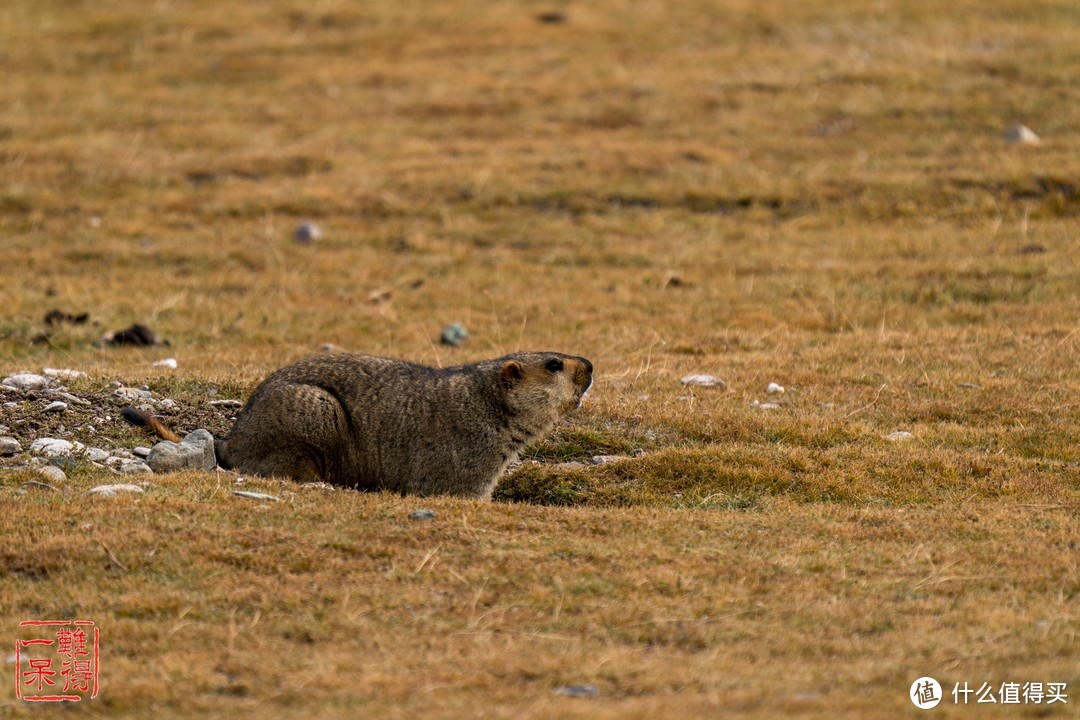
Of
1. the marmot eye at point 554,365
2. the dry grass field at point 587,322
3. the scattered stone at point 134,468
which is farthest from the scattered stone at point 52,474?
the marmot eye at point 554,365

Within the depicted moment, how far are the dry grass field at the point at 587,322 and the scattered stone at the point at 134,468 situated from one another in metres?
0.23

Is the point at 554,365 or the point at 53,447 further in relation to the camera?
the point at 554,365

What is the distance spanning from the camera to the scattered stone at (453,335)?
15.7m

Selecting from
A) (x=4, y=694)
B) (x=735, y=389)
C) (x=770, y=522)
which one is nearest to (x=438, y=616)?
(x=4, y=694)

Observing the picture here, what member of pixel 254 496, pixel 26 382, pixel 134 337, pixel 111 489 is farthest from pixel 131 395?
pixel 134 337

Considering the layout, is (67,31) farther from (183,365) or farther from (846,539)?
(846,539)

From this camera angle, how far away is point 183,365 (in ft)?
46.5

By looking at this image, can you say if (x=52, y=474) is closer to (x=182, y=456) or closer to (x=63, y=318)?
(x=182, y=456)

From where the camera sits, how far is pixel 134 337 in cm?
1570

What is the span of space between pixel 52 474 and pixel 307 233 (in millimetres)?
10798

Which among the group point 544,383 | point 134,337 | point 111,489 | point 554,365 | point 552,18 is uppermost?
point 552,18

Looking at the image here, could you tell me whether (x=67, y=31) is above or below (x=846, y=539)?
above

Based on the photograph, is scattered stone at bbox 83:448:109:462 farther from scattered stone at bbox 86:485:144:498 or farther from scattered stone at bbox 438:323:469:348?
scattered stone at bbox 438:323:469:348

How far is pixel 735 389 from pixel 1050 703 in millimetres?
6935
